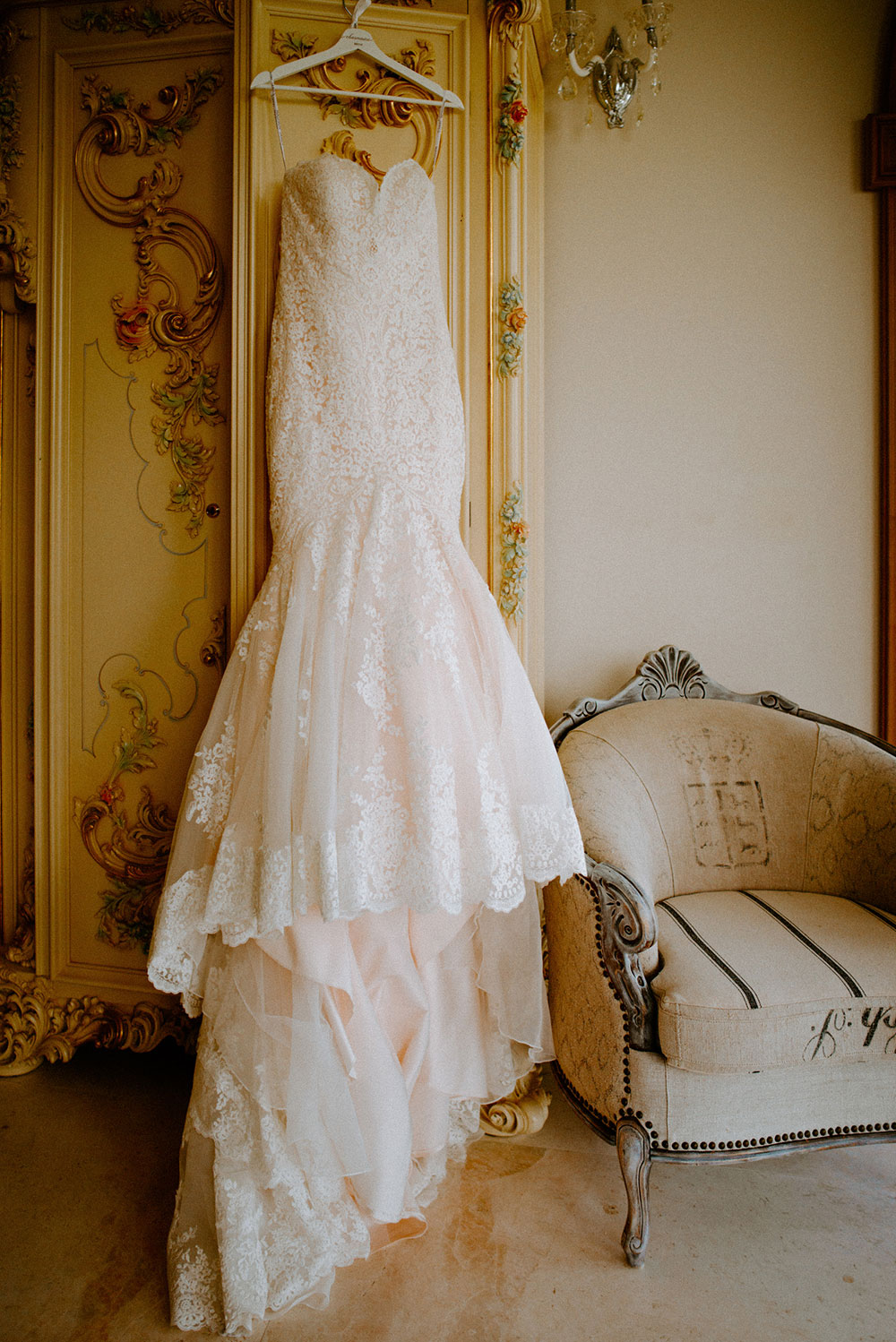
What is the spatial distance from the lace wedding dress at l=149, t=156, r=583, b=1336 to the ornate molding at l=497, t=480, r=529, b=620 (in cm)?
24

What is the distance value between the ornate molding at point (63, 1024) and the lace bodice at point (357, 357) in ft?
4.21

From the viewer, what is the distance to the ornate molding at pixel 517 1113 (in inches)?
61.1

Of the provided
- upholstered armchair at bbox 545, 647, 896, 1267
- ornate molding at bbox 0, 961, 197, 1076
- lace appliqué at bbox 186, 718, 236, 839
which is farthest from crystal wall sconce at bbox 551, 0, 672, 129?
ornate molding at bbox 0, 961, 197, 1076

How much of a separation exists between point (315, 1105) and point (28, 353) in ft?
6.71

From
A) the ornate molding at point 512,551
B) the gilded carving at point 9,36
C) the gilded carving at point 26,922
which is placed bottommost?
the gilded carving at point 26,922

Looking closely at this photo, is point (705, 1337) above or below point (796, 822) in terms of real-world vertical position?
below

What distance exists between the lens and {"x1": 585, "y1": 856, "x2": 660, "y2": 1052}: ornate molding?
1234 millimetres

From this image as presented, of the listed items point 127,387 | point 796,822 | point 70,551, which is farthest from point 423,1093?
point 127,387

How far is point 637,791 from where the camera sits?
170 centimetres

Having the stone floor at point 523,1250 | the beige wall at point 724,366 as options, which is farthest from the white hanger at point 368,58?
the stone floor at point 523,1250

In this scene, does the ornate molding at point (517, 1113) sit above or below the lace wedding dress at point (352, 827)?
below

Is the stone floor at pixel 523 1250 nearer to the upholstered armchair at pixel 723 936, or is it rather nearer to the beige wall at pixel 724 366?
the upholstered armchair at pixel 723 936

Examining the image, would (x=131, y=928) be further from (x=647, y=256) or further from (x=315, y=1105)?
(x=647, y=256)

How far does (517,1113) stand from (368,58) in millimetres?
2525
